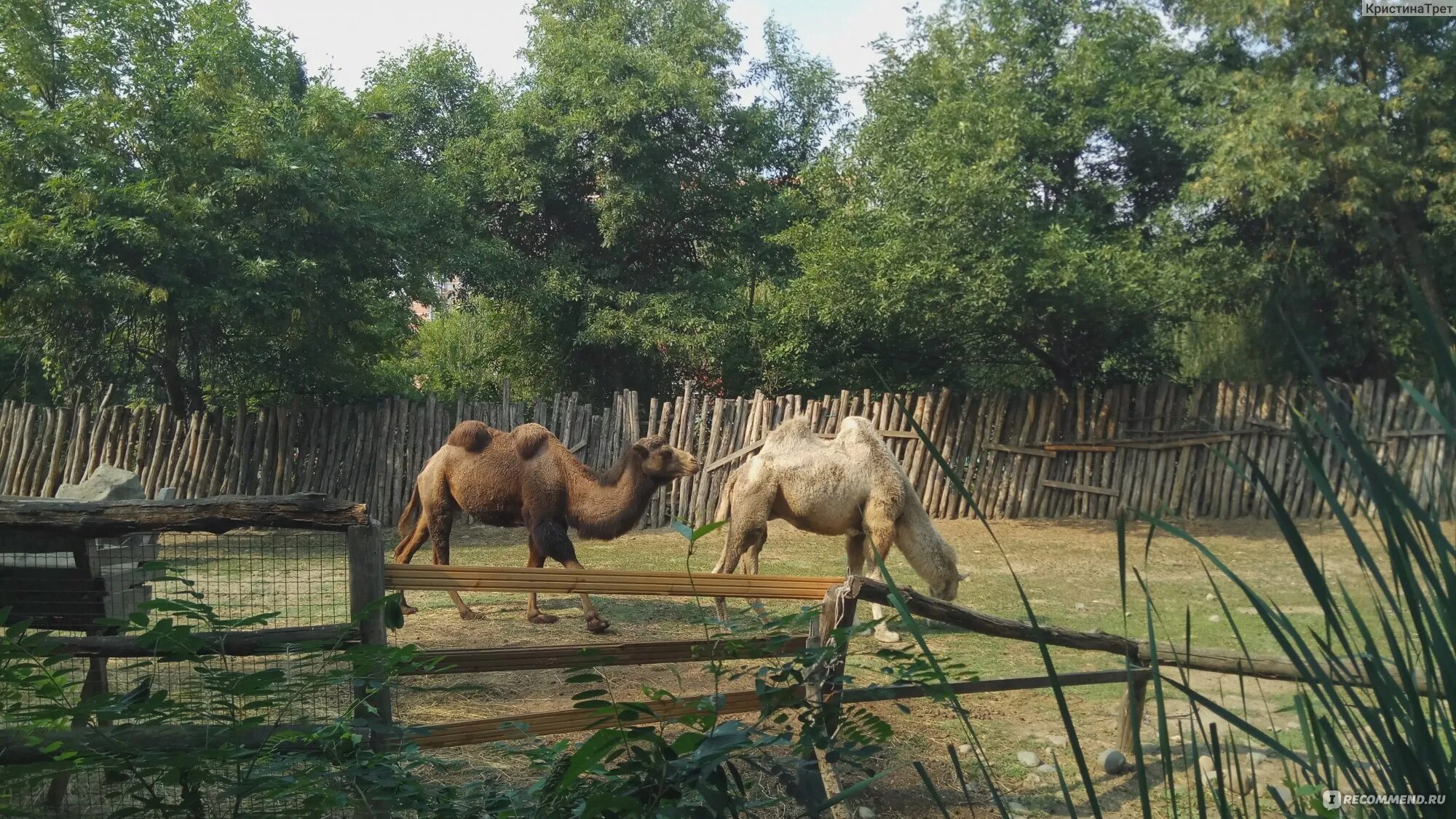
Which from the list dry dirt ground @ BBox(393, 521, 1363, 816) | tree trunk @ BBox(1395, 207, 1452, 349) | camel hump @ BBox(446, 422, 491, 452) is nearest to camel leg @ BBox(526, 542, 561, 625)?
dry dirt ground @ BBox(393, 521, 1363, 816)

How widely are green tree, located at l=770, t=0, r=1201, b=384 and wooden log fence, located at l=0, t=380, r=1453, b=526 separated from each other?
109 centimetres

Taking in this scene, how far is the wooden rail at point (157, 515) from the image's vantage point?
10.8ft

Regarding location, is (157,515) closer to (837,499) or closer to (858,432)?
(837,499)

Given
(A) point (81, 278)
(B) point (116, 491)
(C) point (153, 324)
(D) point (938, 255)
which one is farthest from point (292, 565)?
(D) point (938, 255)

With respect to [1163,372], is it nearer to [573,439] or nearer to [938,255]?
[938,255]

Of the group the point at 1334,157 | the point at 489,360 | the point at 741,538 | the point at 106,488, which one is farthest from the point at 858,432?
the point at 489,360

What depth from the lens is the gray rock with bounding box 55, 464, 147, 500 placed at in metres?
9.70

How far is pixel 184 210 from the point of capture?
40.9 ft

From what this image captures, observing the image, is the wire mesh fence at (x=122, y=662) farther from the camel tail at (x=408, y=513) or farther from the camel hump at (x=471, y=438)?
the camel tail at (x=408, y=513)

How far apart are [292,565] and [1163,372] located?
11733 mm

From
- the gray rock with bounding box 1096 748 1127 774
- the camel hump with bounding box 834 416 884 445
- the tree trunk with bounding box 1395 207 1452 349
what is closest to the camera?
the gray rock with bounding box 1096 748 1127 774

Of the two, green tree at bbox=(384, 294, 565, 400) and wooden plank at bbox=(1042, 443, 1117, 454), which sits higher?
green tree at bbox=(384, 294, 565, 400)

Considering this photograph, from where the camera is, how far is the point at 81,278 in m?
11.9

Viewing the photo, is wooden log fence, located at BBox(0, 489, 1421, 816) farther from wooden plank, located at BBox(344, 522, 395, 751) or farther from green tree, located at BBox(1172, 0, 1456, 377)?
green tree, located at BBox(1172, 0, 1456, 377)
